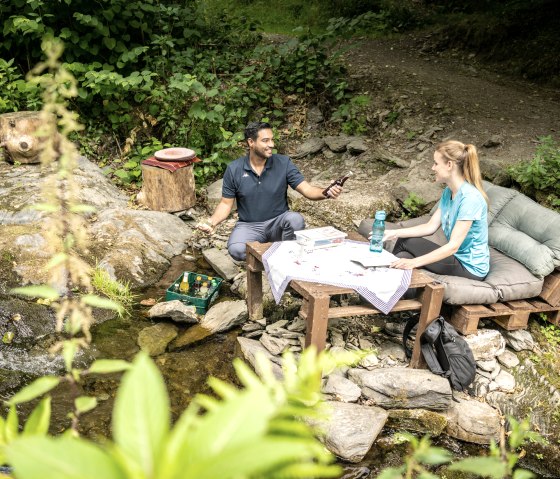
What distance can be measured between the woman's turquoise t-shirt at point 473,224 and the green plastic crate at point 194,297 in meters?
2.25

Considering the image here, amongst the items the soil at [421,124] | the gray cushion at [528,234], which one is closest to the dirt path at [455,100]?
the soil at [421,124]

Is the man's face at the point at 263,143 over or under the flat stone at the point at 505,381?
over

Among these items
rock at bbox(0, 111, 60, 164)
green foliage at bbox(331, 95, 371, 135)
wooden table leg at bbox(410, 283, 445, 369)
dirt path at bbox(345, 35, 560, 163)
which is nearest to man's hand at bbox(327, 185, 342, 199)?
wooden table leg at bbox(410, 283, 445, 369)

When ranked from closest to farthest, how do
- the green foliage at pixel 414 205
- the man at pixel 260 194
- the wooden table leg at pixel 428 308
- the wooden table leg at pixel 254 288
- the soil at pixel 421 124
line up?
the wooden table leg at pixel 428 308 → the wooden table leg at pixel 254 288 → the man at pixel 260 194 → the green foliage at pixel 414 205 → the soil at pixel 421 124

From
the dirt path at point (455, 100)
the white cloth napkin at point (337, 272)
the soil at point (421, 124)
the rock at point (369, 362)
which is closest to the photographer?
the white cloth napkin at point (337, 272)

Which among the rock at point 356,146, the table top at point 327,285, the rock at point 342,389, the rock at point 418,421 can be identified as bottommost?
the rock at point 418,421

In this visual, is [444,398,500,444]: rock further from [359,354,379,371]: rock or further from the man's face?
the man's face

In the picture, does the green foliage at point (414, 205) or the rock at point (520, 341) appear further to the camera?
the green foliage at point (414, 205)

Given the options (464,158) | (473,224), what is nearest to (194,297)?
(473,224)

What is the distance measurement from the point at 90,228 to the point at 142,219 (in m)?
0.60

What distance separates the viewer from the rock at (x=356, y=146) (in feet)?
25.8

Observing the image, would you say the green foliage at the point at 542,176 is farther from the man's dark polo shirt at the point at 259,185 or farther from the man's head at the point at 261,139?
the man's head at the point at 261,139

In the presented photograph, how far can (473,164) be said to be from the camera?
14.1 feet

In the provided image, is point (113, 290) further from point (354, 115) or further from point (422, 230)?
point (354, 115)
